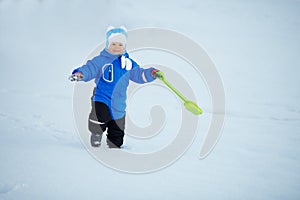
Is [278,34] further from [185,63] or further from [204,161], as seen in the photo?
[204,161]

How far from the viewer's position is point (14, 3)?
5547 mm

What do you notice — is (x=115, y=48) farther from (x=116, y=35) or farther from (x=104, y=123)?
(x=104, y=123)

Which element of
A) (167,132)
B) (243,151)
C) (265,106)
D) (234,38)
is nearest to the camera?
(243,151)

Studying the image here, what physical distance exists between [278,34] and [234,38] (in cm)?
86

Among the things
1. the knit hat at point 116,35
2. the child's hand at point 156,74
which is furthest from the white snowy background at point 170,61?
the knit hat at point 116,35

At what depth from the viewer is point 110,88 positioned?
5.64 feet

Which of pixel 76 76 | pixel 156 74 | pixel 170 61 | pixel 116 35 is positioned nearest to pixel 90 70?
pixel 76 76

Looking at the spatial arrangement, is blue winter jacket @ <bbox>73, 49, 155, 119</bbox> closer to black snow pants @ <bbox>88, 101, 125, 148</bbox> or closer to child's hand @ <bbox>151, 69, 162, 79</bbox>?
black snow pants @ <bbox>88, 101, 125, 148</bbox>

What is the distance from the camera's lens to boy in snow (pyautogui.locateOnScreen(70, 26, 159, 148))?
1.72m

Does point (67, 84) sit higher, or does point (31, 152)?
point (67, 84)

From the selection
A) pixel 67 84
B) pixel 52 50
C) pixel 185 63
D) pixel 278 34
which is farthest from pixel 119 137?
pixel 278 34

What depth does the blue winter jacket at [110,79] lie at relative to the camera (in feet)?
5.64

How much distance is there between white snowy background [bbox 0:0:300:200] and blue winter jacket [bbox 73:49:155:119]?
11.3 inches

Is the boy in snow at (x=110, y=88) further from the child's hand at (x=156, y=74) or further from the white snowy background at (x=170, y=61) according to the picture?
the white snowy background at (x=170, y=61)
